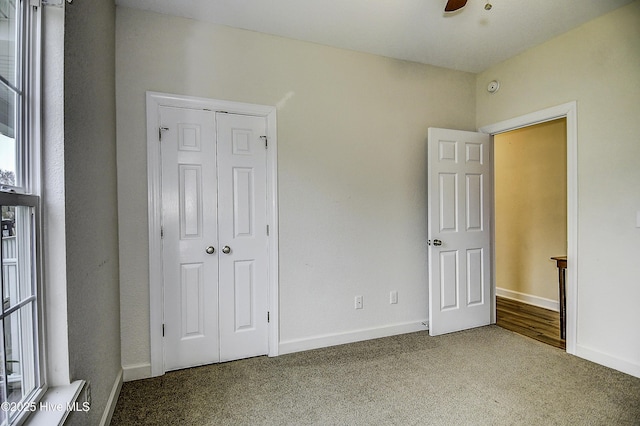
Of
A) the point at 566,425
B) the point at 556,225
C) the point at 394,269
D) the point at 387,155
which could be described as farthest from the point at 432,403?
the point at 556,225

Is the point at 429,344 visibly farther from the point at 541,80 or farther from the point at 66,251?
the point at 66,251

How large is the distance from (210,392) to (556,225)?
167 inches

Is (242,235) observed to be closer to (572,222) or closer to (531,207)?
(572,222)

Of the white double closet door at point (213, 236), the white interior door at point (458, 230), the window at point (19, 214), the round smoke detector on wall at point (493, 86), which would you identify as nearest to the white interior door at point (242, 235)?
the white double closet door at point (213, 236)

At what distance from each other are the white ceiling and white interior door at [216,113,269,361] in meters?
0.76

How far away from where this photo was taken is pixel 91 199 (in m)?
1.65

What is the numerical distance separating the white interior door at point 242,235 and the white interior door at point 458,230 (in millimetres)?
1624

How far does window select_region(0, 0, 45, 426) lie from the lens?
102 cm

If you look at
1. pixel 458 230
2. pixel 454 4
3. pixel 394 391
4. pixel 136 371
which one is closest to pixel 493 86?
pixel 458 230

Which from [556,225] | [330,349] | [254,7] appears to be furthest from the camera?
[556,225]

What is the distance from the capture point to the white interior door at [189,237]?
8.20ft

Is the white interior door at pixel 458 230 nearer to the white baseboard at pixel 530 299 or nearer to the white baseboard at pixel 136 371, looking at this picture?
the white baseboard at pixel 530 299

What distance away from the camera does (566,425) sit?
1.85 meters

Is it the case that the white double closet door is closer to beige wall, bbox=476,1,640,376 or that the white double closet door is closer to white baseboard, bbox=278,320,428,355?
white baseboard, bbox=278,320,428,355
